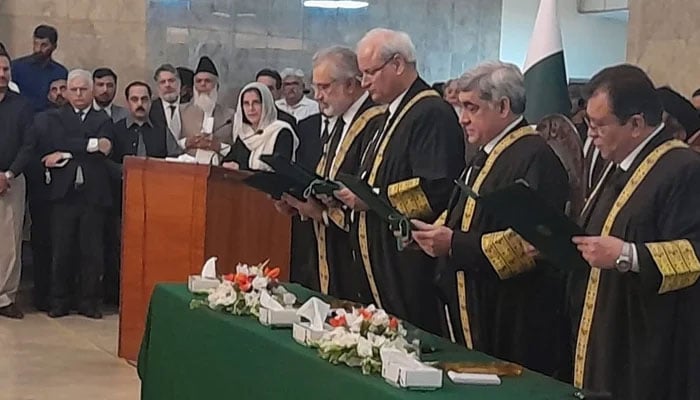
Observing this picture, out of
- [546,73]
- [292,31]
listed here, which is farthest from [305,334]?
[292,31]

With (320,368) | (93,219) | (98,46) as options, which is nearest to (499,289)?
(320,368)

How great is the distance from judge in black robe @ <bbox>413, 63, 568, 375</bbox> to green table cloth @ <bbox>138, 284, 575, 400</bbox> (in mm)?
384

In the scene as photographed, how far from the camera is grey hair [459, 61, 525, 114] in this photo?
144 inches

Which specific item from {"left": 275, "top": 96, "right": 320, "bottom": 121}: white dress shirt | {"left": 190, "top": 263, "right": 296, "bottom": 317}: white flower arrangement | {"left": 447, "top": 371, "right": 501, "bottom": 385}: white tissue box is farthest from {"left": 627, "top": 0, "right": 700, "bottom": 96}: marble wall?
{"left": 447, "top": 371, "right": 501, "bottom": 385}: white tissue box

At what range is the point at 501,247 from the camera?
3623 millimetres

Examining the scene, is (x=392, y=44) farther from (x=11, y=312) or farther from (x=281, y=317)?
(x=11, y=312)

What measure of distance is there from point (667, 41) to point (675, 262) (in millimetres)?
4102

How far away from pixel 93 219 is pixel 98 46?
2083 mm

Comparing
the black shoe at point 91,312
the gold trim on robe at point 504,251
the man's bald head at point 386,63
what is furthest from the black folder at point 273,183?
the black shoe at point 91,312

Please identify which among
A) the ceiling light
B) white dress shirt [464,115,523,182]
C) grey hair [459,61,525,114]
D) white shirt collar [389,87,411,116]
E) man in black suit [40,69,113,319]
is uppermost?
the ceiling light

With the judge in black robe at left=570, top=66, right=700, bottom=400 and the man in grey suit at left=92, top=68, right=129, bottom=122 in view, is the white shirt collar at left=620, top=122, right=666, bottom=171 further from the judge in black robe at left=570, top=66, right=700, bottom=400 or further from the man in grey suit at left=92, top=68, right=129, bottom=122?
the man in grey suit at left=92, top=68, right=129, bottom=122

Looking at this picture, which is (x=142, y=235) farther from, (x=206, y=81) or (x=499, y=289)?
(x=499, y=289)

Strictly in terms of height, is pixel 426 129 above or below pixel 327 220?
above

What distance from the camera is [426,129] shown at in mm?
4219
